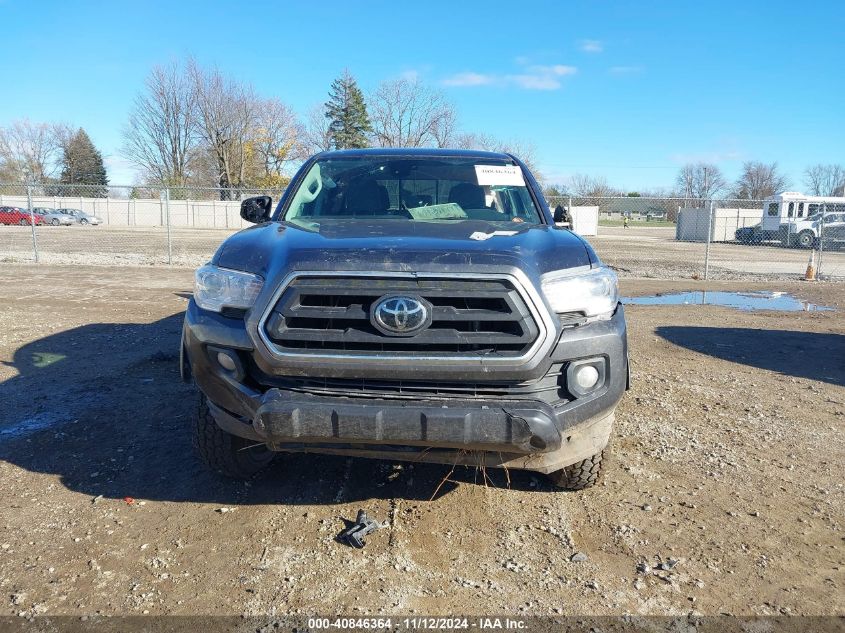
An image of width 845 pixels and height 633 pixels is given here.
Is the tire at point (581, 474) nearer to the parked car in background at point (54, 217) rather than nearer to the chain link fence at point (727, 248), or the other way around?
the chain link fence at point (727, 248)

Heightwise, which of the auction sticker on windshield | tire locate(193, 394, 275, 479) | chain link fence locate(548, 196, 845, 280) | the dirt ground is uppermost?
the auction sticker on windshield

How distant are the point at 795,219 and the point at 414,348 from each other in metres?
31.8

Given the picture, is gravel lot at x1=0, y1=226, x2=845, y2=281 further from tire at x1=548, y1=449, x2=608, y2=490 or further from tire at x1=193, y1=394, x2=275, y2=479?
tire at x1=193, y1=394, x2=275, y2=479

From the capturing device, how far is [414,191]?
14.1 ft

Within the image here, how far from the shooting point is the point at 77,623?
7.88ft

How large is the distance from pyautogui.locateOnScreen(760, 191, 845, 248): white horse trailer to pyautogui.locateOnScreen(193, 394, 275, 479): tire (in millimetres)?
28956

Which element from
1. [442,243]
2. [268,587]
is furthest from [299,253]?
[268,587]

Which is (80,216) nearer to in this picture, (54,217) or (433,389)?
(54,217)

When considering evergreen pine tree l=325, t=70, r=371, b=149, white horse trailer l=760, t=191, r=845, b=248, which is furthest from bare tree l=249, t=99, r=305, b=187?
white horse trailer l=760, t=191, r=845, b=248

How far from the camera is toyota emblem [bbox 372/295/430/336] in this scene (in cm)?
269

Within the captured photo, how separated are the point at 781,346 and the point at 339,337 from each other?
6588mm

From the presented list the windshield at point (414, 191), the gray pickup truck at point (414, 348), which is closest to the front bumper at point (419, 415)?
the gray pickup truck at point (414, 348)

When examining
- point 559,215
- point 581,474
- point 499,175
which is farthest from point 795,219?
point 581,474

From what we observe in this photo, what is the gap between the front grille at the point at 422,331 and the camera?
271cm
